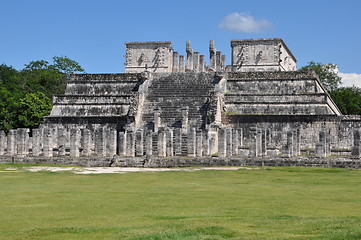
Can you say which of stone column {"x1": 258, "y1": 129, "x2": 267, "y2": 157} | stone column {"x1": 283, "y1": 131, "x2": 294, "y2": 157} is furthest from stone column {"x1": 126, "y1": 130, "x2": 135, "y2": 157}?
stone column {"x1": 283, "y1": 131, "x2": 294, "y2": 157}

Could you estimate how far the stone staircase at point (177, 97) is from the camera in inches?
1619

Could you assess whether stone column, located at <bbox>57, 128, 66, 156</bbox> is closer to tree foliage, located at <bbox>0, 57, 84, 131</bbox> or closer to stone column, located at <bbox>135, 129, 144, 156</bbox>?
stone column, located at <bbox>135, 129, 144, 156</bbox>

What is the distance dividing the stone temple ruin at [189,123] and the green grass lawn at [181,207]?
895cm

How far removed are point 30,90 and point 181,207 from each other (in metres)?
54.3

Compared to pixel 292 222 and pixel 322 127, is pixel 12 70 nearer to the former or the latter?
pixel 322 127

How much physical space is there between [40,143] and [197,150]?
10.8m

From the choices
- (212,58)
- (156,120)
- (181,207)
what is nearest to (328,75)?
(212,58)

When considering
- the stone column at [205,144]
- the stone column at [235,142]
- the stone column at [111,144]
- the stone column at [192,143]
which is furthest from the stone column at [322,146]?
the stone column at [111,144]

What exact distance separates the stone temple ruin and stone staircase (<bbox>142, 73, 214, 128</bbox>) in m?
0.07

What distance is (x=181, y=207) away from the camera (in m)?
14.6

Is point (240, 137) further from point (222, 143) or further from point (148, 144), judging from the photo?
point (148, 144)

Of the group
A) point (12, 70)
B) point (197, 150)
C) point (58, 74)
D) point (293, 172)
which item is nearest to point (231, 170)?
point (293, 172)

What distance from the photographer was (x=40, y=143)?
129 feet

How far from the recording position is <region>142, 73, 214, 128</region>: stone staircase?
41.1 meters
